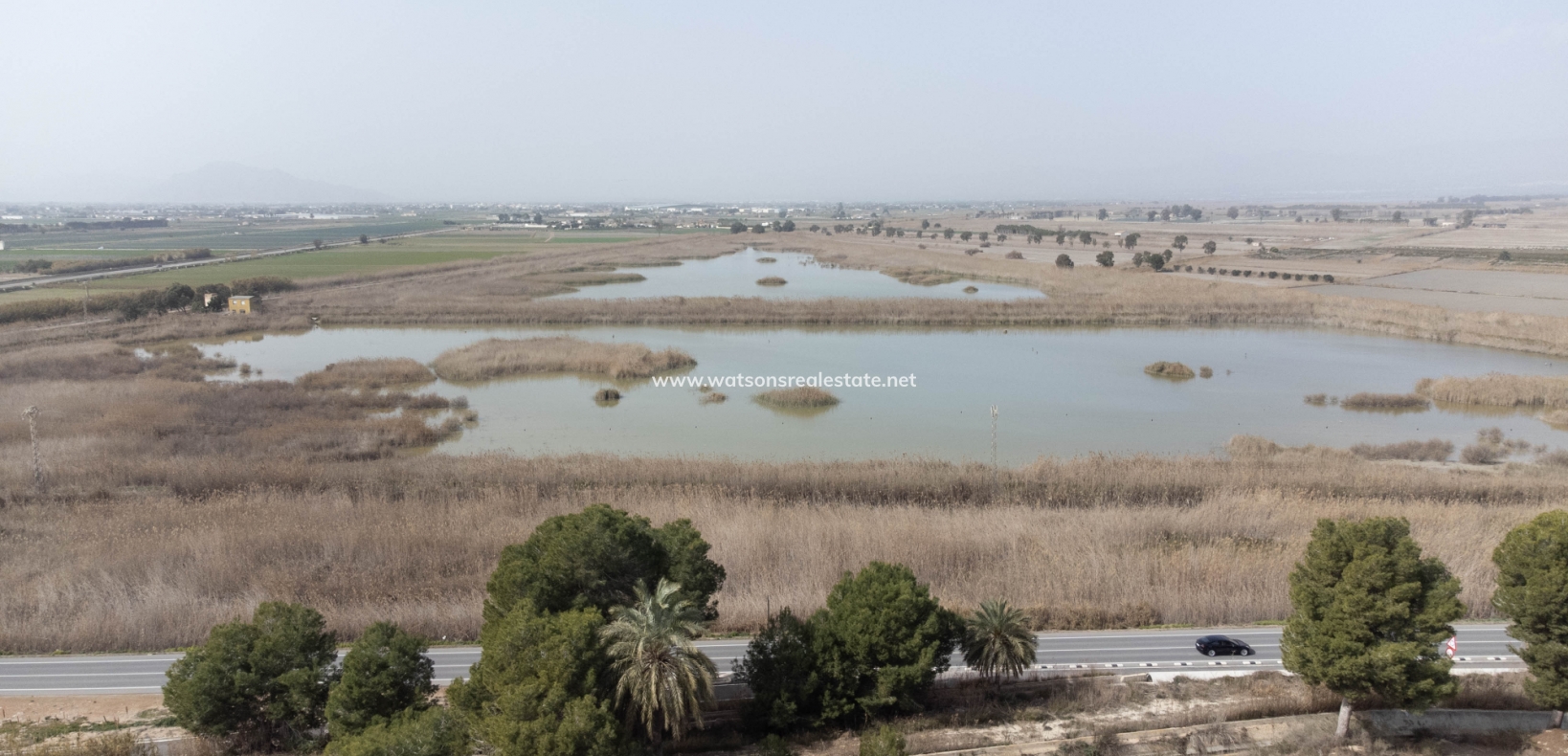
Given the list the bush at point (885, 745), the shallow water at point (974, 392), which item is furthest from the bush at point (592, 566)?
the shallow water at point (974, 392)

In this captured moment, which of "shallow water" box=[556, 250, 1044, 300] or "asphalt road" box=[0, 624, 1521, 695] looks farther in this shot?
"shallow water" box=[556, 250, 1044, 300]

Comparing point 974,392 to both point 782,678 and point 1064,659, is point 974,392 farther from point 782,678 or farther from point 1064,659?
point 782,678

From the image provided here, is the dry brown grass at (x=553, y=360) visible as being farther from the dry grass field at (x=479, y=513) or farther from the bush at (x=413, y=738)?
the bush at (x=413, y=738)

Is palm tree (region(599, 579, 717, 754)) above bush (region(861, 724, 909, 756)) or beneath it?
above

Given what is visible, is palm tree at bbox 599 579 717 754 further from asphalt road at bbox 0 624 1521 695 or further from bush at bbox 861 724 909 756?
asphalt road at bbox 0 624 1521 695

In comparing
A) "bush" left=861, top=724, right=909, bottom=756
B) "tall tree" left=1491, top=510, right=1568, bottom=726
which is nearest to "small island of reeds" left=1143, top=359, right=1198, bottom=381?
"tall tree" left=1491, top=510, right=1568, bottom=726

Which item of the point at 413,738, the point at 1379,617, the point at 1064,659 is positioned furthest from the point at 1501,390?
the point at 413,738

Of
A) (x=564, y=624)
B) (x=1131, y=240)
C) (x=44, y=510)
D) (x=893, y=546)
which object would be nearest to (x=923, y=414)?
(x=893, y=546)
